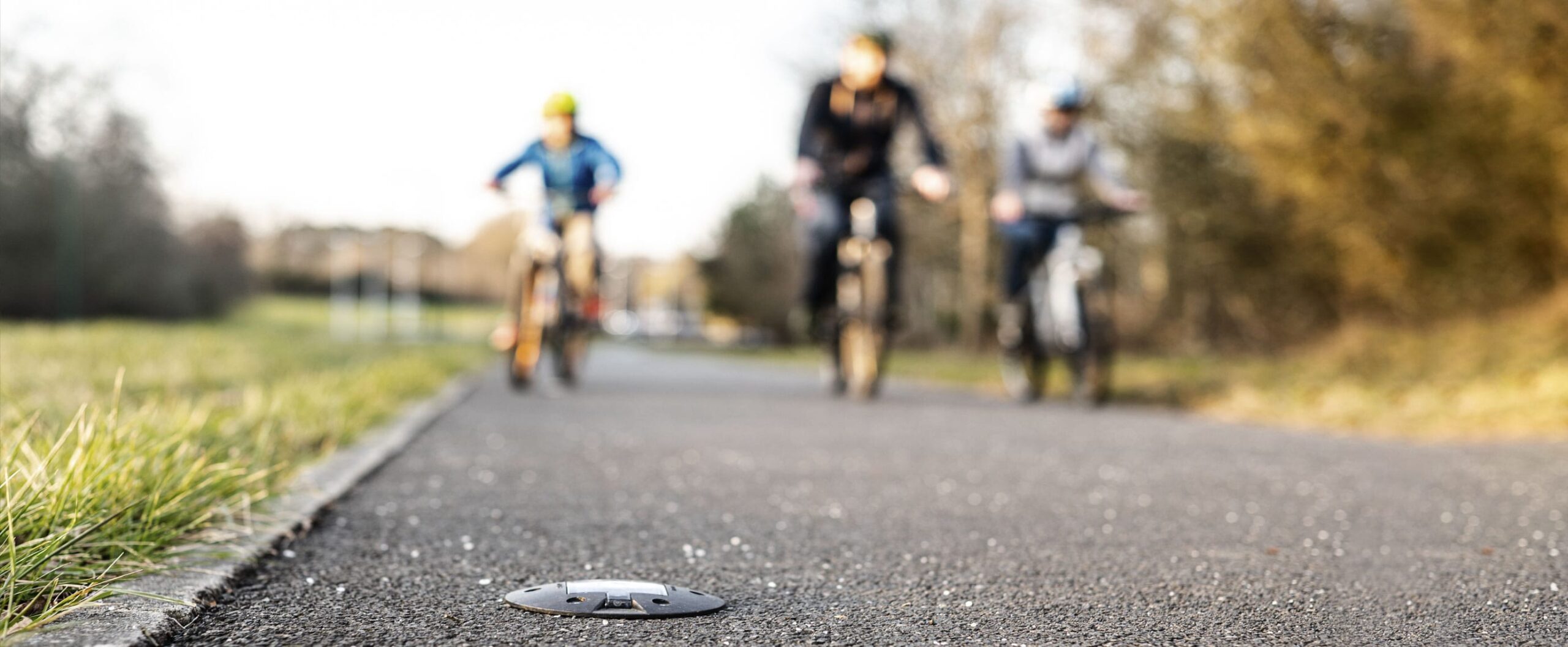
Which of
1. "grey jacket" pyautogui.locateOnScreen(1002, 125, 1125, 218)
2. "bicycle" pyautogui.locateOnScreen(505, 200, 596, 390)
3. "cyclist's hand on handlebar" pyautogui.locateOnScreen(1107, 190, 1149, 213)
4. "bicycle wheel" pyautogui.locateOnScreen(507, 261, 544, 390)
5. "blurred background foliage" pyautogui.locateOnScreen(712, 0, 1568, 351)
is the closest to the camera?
"cyclist's hand on handlebar" pyautogui.locateOnScreen(1107, 190, 1149, 213)

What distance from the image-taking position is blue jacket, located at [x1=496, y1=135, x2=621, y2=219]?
8.73m

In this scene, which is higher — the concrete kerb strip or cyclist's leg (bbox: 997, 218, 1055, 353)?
cyclist's leg (bbox: 997, 218, 1055, 353)

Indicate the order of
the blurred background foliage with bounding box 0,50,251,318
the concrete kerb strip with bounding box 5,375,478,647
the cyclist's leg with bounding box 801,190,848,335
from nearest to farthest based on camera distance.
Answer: the concrete kerb strip with bounding box 5,375,478,647, the cyclist's leg with bounding box 801,190,848,335, the blurred background foliage with bounding box 0,50,251,318

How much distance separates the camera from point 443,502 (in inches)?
138

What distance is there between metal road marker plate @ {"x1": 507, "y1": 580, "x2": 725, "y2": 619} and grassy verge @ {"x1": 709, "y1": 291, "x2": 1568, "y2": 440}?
4578 millimetres

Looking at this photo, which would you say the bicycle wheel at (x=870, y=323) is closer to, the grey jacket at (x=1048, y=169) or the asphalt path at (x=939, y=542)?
the grey jacket at (x=1048, y=169)

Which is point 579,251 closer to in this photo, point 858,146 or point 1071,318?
point 858,146

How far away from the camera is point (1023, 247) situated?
27.4 feet

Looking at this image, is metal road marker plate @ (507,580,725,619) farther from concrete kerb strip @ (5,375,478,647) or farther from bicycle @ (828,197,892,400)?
bicycle @ (828,197,892,400)

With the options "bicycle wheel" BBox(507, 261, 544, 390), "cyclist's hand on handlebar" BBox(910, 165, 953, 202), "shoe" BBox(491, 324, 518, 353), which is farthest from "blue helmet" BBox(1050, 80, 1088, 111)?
"shoe" BBox(491, 324, 518, 353)

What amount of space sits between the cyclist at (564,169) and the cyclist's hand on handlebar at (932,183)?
6.82ft

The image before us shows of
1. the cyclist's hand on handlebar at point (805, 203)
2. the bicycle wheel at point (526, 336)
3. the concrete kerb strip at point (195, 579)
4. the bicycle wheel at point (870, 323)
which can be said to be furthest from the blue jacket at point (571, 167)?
the concrete kerb strip at point (195, 579)

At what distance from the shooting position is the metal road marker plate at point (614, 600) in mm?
2252

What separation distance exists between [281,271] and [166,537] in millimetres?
38383
